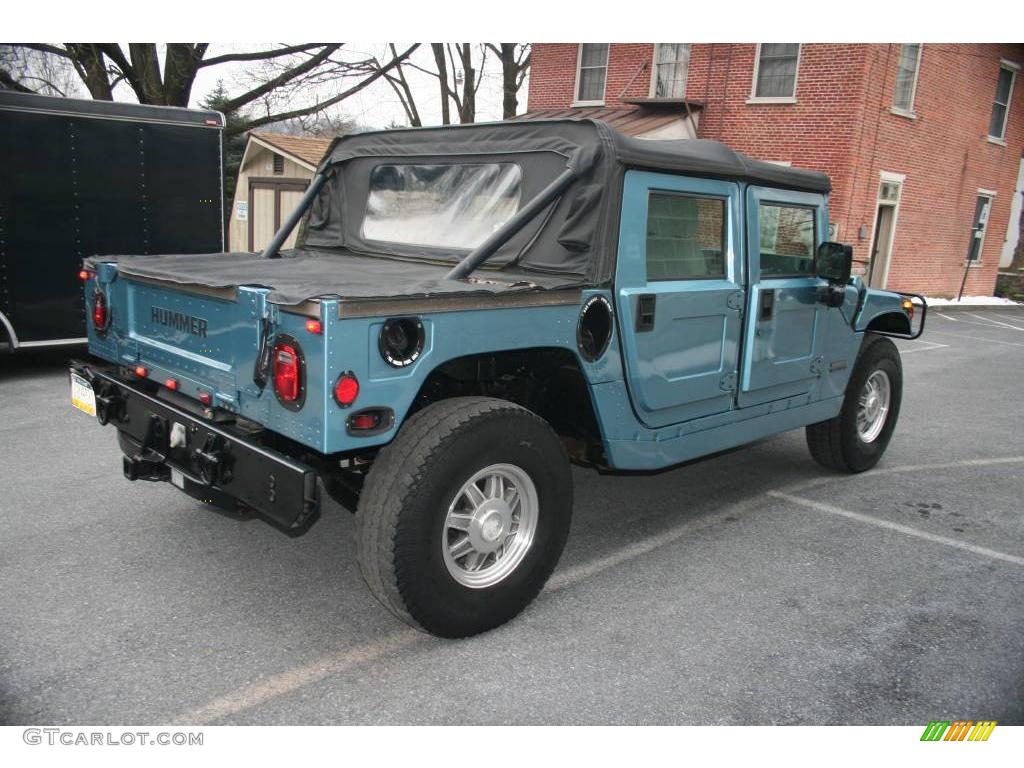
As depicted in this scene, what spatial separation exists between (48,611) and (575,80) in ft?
60.8

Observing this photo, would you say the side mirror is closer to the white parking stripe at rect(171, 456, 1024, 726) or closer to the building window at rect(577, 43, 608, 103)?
the white parking stripe at rect(171, 456, 1024, 726)

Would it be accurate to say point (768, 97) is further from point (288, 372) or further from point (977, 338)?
point (288, 372)

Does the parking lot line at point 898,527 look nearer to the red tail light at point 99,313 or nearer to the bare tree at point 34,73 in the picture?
the red tail light at point 99,313

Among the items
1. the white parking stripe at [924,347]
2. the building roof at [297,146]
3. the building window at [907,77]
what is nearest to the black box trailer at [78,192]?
the building roof at [297,146]

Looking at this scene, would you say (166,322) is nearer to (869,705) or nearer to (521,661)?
(521,661)

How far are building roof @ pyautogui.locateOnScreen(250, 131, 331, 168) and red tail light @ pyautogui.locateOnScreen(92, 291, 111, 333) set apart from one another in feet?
45.5

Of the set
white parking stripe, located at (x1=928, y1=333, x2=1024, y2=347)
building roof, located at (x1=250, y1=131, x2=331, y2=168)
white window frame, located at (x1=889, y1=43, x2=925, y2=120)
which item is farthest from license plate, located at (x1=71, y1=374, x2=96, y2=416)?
white window frame, located at (x1=889, y1=43, x2=925, y2=120)

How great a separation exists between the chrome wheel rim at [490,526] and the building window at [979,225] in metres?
22.7

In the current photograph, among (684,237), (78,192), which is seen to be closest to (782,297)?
(684,237)

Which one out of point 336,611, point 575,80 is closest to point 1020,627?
point 336,611

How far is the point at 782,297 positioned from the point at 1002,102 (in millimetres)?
21413

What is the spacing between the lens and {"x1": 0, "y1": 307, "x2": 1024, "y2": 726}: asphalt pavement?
2.91m

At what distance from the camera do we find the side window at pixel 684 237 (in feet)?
13.0

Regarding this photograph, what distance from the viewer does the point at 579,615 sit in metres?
3.57
